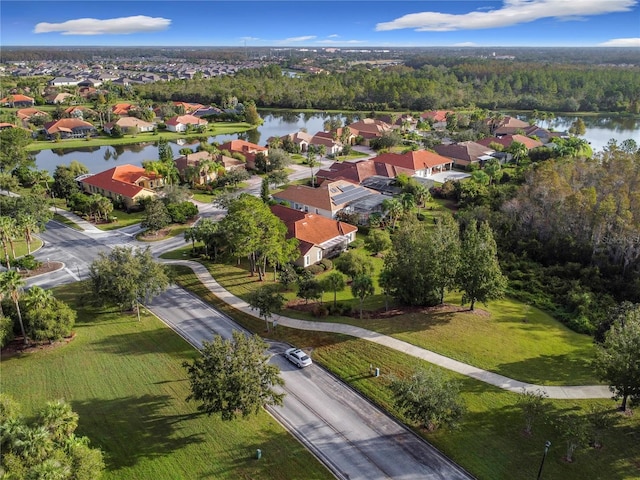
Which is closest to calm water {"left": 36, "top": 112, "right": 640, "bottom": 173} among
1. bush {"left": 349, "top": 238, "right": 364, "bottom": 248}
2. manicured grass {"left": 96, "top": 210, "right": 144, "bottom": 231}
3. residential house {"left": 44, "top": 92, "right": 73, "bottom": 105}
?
manicured grass {"left": 96, "top": 210, "right": 144, "bottom": 231}

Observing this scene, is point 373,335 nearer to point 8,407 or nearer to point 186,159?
point 8,407

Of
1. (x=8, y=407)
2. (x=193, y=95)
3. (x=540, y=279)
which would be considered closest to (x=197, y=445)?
(x=8, y=407)

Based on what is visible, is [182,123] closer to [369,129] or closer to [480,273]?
[369,129]

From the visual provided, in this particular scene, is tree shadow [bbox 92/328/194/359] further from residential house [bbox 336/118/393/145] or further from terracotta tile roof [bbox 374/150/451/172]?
residential house [bbox 336/118/393/145]

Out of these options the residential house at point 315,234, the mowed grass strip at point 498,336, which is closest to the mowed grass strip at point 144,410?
the mowed grass strip at point 498,336

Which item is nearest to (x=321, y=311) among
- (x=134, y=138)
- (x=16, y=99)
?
(x=134, y=138)

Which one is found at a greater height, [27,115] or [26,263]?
[27,115]
